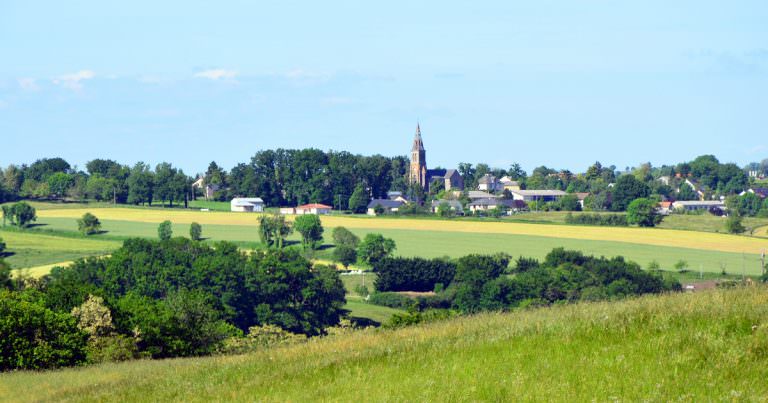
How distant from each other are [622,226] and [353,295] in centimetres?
5919

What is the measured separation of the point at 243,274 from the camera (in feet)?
316

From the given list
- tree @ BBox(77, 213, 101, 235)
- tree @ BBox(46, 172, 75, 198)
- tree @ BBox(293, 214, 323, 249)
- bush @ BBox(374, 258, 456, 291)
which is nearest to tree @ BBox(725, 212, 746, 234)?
bush @ BBox(374, 258, 456, 291)

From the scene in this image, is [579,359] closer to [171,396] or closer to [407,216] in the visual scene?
[171,396]

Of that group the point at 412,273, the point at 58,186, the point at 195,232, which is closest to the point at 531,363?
the point at 412,273

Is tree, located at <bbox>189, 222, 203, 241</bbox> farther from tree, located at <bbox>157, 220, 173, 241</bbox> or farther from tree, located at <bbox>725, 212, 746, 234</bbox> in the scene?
tree, located at <bbox>725, 212, 746, 234</bbox>

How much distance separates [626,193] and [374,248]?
86094 millimetres

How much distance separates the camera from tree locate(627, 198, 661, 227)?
144 m

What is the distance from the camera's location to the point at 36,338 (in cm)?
3547

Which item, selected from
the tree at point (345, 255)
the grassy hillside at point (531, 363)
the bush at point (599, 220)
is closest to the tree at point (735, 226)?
the bush at point (599, 220)

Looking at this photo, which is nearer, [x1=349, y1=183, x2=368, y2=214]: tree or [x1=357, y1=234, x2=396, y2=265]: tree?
[x1=357, y1=234, x2=396, y2=265]: tree

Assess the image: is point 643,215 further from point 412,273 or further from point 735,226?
point 412,273

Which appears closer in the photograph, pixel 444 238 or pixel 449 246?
pixel 449 246

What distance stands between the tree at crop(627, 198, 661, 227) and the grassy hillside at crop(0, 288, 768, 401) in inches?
4989

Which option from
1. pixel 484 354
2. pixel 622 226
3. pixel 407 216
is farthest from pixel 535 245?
pixel 484 354
